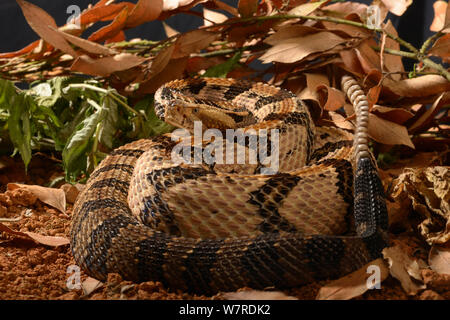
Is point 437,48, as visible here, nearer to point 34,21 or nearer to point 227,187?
point 227,187

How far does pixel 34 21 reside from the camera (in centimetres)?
209

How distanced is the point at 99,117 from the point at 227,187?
843 millimetres

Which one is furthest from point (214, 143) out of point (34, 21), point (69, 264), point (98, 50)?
point (34, 21)

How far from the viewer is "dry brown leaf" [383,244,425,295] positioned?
1.19 m

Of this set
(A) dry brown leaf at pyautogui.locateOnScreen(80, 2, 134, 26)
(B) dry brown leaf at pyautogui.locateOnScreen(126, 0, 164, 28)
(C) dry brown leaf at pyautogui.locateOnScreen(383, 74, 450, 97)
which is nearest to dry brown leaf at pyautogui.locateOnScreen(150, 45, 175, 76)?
(B) dry brown leaf at pyautogui.locateOnScreen(126, 0, 164, 28)

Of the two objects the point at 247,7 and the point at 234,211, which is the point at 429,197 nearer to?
the point at 234,211

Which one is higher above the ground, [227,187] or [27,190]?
[227,187]

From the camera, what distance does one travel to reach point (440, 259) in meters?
1.34

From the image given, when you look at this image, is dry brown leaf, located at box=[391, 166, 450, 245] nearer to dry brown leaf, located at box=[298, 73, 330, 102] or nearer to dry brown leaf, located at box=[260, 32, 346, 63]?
dry brown leaf, located at box=[298, 73, 330, 102]

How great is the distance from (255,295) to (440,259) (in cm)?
57

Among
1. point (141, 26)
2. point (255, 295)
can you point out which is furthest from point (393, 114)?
point (141, 26)

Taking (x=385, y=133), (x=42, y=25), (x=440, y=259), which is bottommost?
(x=440, y=259)

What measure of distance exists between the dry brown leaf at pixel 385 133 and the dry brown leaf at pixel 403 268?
0.67 m
